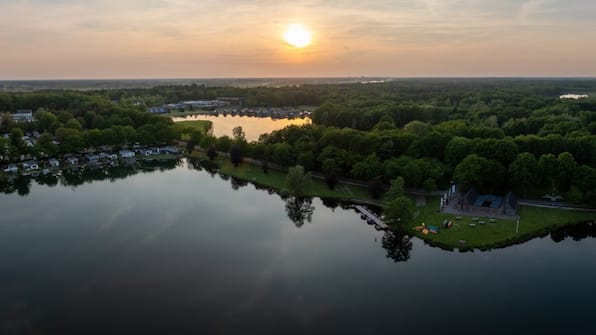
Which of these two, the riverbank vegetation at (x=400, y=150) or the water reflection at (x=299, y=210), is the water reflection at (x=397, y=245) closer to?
the riverbank vegetation at (x=400, y=150)

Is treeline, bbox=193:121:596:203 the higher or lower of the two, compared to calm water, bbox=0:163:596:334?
higher

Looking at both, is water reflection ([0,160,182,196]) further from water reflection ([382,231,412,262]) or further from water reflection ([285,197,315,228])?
water reflection ([382,231,412,262])

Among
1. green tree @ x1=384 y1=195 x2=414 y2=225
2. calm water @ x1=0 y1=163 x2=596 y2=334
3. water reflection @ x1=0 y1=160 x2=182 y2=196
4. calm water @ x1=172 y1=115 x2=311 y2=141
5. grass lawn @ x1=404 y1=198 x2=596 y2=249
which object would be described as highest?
calm water @ x1=172 y1=115 x2=311 y2=141

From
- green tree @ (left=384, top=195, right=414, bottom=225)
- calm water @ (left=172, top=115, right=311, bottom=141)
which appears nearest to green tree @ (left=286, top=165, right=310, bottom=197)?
green tree @ (left=384, top=195, right=414, bottom=225)

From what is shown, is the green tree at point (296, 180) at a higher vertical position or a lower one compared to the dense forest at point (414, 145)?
lower

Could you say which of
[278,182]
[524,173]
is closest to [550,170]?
[524,173]

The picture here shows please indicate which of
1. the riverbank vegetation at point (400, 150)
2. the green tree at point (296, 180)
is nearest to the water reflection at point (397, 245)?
the riverbank vegetation at point (400, 150)

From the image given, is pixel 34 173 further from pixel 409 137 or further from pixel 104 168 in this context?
pixel 409 137
